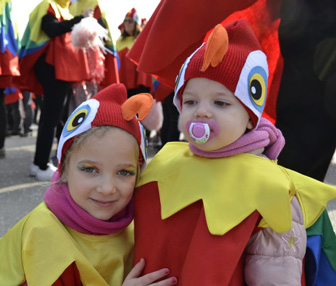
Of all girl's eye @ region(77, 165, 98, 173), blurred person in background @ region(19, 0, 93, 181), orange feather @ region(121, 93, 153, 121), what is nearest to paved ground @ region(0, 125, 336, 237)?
blurred person in background @ region(19, 0, 93, 181)

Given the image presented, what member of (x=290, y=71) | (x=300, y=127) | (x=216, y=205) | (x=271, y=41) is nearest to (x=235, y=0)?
(x=271, y=41)

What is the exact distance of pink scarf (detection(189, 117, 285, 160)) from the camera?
4.35 ft

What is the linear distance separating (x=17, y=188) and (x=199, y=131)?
2.68 metres

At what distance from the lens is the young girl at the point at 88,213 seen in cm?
134

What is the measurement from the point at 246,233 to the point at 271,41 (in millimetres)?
972

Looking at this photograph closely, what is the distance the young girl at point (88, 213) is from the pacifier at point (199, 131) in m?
0.22

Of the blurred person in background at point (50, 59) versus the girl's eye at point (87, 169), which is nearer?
the girl's eye at point (87, 169)

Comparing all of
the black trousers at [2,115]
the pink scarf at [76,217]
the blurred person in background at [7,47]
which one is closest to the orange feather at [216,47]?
the pink scarf at [76,217]

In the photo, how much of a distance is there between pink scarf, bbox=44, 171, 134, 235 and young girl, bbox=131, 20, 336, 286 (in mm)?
81

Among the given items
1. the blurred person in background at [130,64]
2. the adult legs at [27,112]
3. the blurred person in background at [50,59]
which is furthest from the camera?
the adult legs at [27,112]

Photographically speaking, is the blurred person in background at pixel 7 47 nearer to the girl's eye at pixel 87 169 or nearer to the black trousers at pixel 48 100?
the black trousers at pixel 48 100

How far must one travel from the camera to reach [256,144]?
4.45ft

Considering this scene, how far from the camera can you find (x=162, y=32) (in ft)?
6.12

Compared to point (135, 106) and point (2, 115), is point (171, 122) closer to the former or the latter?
point (2, 115)
